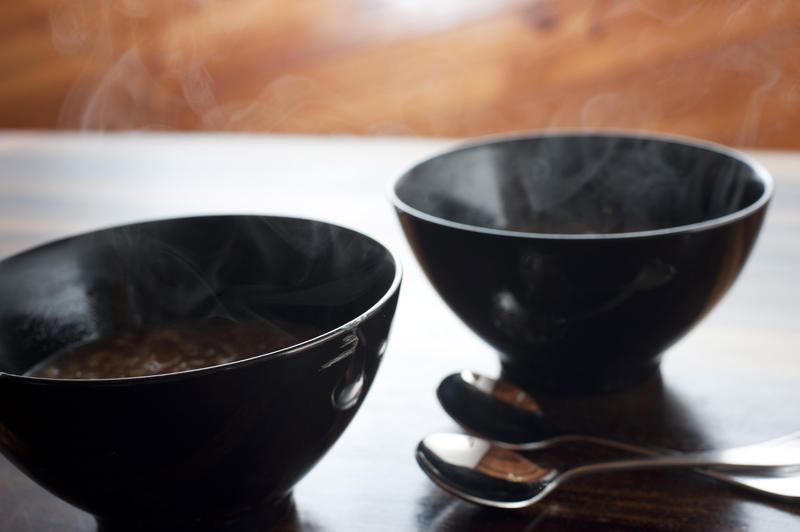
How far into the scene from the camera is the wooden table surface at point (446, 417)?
1.59 ft

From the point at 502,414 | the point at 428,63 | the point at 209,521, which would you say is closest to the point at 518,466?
the point at 502,414

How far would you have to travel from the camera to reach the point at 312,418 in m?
0.43

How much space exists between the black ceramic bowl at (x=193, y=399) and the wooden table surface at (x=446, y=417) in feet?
0.22

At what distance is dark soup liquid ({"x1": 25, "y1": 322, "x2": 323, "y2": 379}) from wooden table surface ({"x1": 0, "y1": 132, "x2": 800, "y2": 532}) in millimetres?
80

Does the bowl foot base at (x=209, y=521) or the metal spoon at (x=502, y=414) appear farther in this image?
the metal spoon at (x=502, y=414)

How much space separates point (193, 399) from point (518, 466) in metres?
0.22

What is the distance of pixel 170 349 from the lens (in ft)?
1.93

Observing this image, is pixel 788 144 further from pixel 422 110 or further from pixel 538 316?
pixel 538 316

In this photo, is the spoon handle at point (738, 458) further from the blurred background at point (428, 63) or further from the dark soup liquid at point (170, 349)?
the blurred background at point (428, 63)

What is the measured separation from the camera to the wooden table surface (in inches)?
19.1

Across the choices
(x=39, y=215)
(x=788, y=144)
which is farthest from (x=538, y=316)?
(x=788, y=144)

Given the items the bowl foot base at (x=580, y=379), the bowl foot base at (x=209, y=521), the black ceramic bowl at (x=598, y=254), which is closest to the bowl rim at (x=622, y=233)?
the black ceramic bowl at (x=598, y=254)

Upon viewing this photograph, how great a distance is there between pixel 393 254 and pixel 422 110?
2.47m

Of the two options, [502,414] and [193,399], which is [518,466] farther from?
[193,399]
